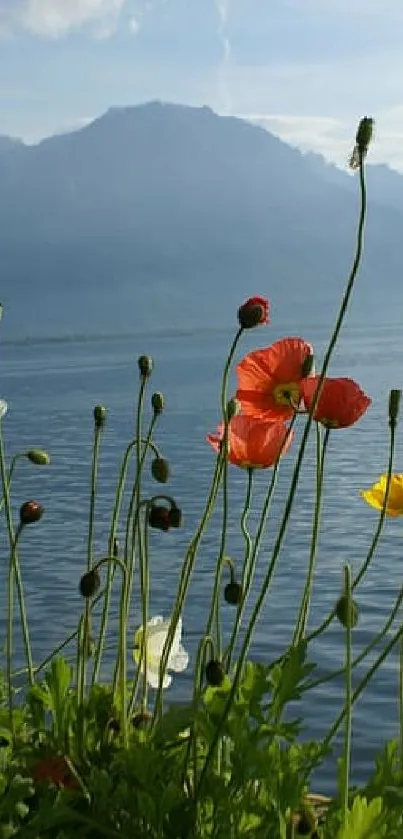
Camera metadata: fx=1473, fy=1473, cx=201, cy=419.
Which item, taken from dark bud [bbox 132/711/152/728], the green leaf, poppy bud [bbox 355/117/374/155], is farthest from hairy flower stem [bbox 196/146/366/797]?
dark bud [bbox 132/711/152/728]

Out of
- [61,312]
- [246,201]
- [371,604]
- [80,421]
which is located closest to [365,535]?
[371,604]

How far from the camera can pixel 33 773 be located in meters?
1.10

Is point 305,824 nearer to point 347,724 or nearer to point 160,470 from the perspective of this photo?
point 347,724

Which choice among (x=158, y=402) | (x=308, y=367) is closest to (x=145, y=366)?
(x=158, y=402)

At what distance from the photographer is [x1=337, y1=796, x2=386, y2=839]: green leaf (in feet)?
3.01

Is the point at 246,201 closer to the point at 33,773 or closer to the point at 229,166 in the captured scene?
the point at 229,166

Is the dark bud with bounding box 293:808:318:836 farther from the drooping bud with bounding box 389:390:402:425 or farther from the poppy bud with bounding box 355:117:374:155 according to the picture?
the poppy bud with bounding box 355:117:374:155

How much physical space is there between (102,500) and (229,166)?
181 m

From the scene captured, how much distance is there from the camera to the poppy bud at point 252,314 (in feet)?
3.57

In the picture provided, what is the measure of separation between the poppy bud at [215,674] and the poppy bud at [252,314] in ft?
0.82

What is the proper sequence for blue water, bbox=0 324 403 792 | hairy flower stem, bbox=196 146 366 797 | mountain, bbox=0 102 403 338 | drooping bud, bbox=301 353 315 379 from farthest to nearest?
mountain, bbox=0 102 403 338 < blue water, bbox=0 324 403 792 < drooping bud, bbox=301 353 315 379 < hairy flower stem, bbox=196 146 366 797

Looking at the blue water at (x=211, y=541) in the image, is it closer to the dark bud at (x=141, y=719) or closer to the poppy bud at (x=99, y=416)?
the dark bud at (x=141, y=719)

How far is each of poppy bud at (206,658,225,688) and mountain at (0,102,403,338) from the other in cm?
15557

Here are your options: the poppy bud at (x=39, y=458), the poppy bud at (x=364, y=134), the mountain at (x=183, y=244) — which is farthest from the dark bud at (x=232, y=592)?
the mountain at (x=183, y=244)
